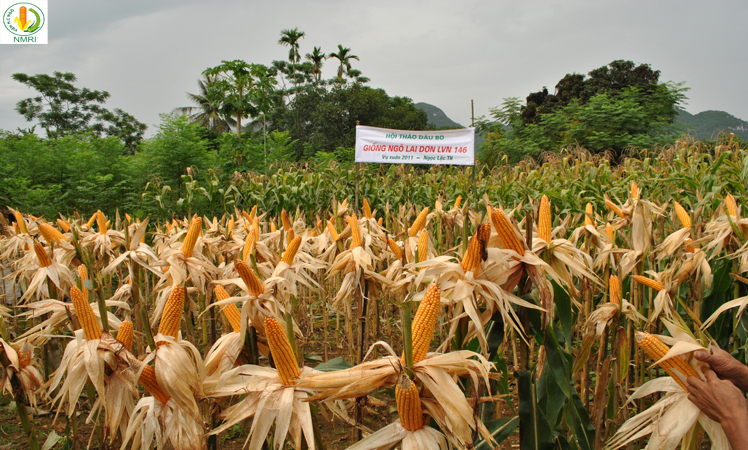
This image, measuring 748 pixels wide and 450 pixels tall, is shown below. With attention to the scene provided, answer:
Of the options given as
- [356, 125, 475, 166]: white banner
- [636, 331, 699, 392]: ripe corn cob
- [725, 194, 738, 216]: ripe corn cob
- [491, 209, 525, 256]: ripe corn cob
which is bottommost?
[636, 331, 699, 392]: ripe corn cob

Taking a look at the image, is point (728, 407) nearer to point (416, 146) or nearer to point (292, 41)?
point (416, 146)

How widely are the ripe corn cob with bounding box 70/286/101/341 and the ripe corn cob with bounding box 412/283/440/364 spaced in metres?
0.89

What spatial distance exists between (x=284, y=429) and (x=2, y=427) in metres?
3.29

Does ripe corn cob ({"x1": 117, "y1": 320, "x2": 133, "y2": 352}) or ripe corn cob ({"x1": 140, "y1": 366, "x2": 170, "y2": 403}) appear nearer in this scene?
ripe corn cob ({"x1": 140, "y1": 366, "x2": 170, "y2": 403})

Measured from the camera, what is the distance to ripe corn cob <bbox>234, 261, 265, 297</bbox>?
1.20 meters

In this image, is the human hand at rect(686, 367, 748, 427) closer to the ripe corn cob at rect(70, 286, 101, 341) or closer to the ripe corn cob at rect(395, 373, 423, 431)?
the ripe corn cob at rect(395, 373, 423, 431)

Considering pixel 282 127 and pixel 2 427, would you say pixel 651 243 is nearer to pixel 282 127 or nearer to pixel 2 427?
pixel 2 427

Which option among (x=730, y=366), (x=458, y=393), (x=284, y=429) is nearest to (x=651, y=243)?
(x=730, y=366)

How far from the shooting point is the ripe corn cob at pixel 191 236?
6.55 ft

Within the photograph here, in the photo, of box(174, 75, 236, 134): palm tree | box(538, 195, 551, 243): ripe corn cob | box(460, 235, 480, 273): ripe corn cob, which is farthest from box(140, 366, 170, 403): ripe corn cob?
box(174, 75, 236, 134): palm tree

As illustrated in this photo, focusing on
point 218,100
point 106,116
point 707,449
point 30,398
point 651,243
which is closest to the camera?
point 30,398

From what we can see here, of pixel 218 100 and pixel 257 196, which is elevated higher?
pixel 218 100

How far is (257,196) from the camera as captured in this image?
843 centimetres

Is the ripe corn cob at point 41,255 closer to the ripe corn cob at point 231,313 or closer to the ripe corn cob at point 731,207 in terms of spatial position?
the ripe corn cob at point 231,313
